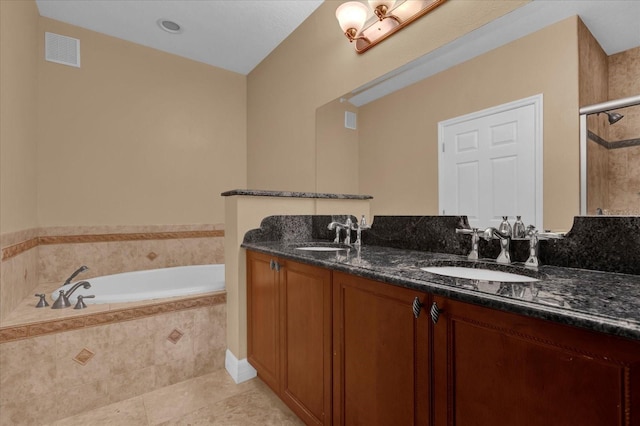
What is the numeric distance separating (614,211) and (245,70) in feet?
11.6

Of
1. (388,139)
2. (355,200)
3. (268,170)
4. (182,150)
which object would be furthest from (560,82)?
(182,150)

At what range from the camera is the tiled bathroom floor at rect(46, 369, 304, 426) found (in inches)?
61.6

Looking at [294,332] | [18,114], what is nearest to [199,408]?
[294,332]

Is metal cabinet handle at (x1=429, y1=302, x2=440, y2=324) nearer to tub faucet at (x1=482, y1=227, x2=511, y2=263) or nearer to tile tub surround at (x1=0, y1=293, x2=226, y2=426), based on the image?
tub faucet at (x1=482, y1=227, x2=511, y2=263)

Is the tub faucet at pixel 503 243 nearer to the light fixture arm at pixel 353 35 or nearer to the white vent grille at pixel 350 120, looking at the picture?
the white vent grille at pixel 350 120

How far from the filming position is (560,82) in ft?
3.43

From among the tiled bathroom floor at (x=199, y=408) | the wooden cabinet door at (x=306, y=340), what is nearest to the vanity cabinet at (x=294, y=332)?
the wooden cabinet door at (x=306, y=340)

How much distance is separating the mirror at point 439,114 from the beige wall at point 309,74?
0.08 m

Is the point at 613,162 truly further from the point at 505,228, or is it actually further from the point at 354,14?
the point at 354,14

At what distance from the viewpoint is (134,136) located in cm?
297

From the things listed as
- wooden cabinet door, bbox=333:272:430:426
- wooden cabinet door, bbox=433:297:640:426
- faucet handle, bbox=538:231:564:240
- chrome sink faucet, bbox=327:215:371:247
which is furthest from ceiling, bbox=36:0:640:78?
wooden cabinet door, bbox=333:272:430:426

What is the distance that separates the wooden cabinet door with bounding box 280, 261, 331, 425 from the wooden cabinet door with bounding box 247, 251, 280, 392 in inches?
3.3

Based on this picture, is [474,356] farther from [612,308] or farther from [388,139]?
[388,139]

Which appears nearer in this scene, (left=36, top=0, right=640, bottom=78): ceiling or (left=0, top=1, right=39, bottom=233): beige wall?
(left=36, top=0, right=640, bottom=78): ceiling
